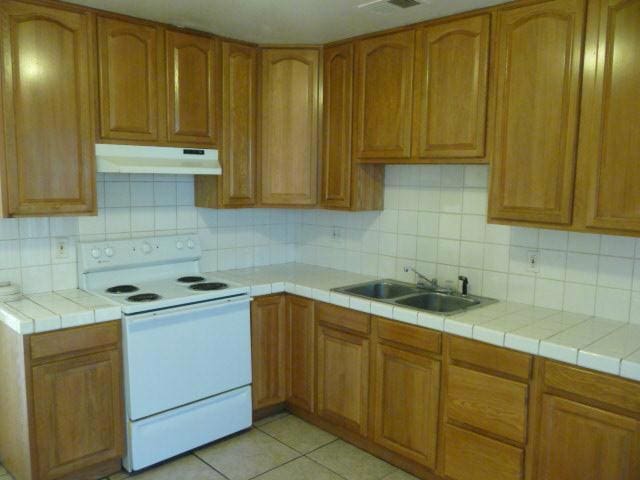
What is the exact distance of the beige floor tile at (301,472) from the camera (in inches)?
108

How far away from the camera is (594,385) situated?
2.04 m

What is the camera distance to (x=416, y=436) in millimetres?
2699

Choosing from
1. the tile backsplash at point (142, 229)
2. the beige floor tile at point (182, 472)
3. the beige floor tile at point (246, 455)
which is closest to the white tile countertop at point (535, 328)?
the tile backsplash at point (142, 229)

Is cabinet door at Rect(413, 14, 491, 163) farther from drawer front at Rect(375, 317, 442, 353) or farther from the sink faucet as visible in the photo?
drawer front at Rect(375, 317, 442, 353)

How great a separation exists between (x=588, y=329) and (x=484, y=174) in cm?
99

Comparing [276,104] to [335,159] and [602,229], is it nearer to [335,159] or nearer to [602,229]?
[335,159]

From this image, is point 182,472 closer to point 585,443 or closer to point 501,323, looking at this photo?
point 501,323

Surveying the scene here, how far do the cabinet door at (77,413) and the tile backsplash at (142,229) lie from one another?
2.06ft

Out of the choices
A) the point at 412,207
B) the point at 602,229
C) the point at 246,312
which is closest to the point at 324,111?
the point at 412,207

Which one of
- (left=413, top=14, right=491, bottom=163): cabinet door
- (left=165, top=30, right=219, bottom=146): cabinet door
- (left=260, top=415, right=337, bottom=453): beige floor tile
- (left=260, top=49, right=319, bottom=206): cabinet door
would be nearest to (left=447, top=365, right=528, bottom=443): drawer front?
(left=260, top=415, right=337, bottom=453): beige floor tile

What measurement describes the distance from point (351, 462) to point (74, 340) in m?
1.57

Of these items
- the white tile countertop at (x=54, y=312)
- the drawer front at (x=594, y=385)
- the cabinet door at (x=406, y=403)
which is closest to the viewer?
the drawer front at (x=594, y=385)

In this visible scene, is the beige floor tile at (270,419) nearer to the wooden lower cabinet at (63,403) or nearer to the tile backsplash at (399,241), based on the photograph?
the wooden lower cabinet at (63,403)

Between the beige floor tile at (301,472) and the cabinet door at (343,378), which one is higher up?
the cabinet door at (343,378)
